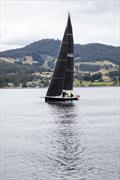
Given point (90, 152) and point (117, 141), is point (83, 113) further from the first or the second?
point (90, 152)

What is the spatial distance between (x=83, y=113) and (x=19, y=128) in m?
28.2

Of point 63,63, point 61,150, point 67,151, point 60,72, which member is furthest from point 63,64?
point 67,151

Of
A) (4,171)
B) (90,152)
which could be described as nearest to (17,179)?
(4,171)

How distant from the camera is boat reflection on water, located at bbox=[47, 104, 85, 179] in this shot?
4209 centimetres

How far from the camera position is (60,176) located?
4053 centimetres

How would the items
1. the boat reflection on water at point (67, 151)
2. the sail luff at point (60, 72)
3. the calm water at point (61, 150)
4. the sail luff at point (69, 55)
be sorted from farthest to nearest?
the sail luff at point (69, 55) → the sail luff at point (60, 72) → the boat reflection on water at point (67, 151) → the calm water at point (61, 150)

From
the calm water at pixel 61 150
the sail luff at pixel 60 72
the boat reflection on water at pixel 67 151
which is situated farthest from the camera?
the sail luff at pixel 60 72

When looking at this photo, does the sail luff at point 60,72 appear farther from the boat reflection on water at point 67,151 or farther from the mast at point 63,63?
the boat reflection on water at point 67,151

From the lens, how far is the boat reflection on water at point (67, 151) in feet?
138

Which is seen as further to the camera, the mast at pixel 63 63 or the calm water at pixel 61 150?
the mast at pixel 63 63

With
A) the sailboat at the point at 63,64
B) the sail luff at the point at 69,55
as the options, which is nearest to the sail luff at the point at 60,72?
the sailboat at the point at 63,64

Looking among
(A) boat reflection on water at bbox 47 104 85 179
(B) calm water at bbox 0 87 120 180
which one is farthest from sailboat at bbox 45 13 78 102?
(A) boat reflection on water at bbox 47 104 85 179

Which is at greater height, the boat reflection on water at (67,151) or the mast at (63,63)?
the mast at (63,63)

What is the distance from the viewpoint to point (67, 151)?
51250 millimetres
